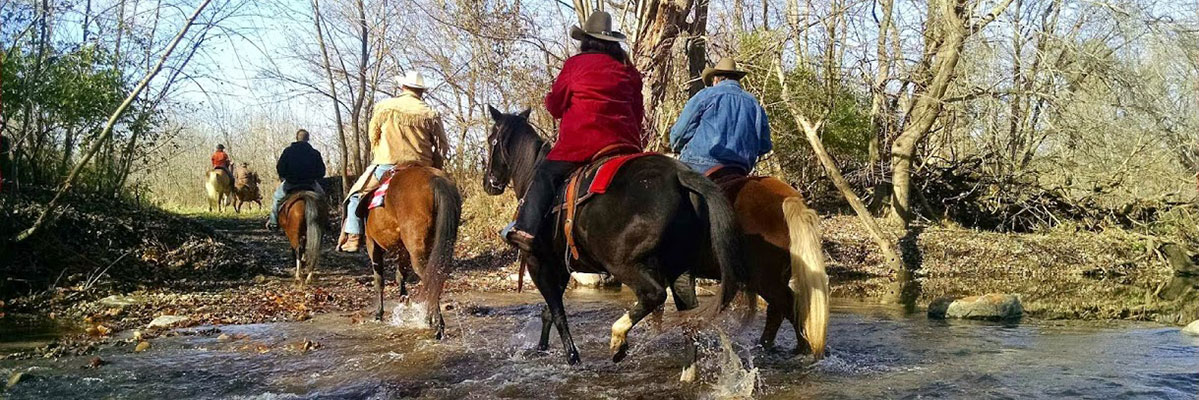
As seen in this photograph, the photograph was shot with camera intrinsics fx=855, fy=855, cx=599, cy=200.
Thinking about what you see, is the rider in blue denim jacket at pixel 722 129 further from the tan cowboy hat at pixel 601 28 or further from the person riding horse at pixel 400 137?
the person riding horse at pixel 400 137

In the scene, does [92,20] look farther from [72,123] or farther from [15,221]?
[15,221]

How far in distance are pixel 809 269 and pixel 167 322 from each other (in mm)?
6234

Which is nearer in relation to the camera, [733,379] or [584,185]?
[733,379]

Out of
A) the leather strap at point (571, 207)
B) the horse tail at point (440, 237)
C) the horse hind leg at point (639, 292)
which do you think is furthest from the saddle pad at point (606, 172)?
the horse tail at point (440, 237)

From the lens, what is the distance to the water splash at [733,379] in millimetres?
5602

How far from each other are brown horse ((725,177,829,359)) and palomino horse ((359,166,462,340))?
2.63 meters

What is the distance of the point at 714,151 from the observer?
709cm

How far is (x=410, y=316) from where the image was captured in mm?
8938

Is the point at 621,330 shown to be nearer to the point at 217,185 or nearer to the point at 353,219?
the point at 353,219

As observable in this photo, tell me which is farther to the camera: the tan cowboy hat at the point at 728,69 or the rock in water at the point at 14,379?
the tan cowboy hat at the point at 728,69

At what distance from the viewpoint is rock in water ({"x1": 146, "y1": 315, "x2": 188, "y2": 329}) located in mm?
8242

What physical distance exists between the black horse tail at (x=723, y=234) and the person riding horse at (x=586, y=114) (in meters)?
0.92

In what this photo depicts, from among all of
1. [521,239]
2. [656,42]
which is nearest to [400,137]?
[521,239]

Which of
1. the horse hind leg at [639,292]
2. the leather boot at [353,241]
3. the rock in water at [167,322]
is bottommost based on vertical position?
the rock in water at [167,322]
